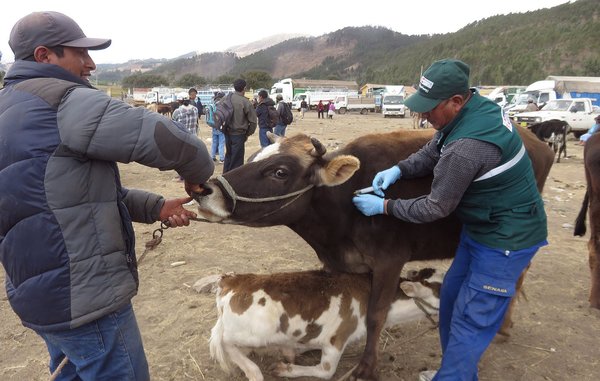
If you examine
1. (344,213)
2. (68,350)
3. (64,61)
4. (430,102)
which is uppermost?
(64,61)

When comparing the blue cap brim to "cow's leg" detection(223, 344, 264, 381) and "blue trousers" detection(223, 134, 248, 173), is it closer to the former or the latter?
"cow's leg" detection(223, 344, 264, 381)

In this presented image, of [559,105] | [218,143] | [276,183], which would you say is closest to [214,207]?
[276,183]

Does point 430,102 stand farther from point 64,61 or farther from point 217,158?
point 217,158

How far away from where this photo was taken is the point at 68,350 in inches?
80.0

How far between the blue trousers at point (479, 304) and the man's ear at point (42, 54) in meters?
2.68

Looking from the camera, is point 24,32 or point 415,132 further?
point 415,132

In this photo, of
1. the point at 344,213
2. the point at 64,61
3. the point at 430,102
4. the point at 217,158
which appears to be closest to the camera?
the point at 64,61

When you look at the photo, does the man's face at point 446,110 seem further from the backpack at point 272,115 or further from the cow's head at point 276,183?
the backpack at point 272,115

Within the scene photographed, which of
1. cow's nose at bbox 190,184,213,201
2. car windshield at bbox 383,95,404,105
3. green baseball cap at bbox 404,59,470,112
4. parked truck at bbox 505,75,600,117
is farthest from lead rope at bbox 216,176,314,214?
car windshield at bbox 383,95,404,105

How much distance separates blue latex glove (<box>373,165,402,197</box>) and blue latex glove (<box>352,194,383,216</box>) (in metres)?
0.17

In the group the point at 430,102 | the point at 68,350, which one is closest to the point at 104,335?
the point at 68,350

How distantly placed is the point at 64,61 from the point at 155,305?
127 inches

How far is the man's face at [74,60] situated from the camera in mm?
1950

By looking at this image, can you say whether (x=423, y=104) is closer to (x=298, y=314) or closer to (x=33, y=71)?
(x=298, y=314)
